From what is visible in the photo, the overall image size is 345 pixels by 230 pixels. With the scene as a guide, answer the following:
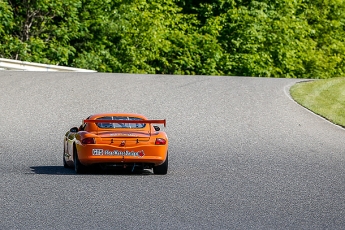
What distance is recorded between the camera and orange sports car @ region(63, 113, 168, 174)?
1381cm

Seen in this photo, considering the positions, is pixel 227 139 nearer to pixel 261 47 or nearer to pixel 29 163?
pixel 29 163

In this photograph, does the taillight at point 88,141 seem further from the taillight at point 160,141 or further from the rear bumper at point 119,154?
the taillight at point 160,141

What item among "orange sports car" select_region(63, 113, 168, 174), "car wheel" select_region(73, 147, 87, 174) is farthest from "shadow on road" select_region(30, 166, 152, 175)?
"orange sports car" select_region(63, 113, 168, 174)

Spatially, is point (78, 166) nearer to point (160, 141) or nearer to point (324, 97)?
point (160, 141)

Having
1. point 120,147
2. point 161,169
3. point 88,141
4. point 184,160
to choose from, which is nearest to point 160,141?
point 161,169

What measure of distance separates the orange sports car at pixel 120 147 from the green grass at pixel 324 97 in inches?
412

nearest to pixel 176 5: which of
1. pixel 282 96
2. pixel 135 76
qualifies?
pixel 135 76

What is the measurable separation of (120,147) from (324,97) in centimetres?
1610

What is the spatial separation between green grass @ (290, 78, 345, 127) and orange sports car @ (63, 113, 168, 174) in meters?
10.5

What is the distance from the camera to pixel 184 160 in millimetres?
16469

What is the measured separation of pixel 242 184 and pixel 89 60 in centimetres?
3269

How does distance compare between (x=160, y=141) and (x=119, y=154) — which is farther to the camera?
(x=160, y=141)

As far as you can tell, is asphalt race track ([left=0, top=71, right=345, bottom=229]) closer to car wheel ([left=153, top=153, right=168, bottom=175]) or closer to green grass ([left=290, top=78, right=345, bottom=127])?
car wheel ([left=153, top=153, right=168, bottom=175])

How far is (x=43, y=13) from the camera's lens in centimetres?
4641
